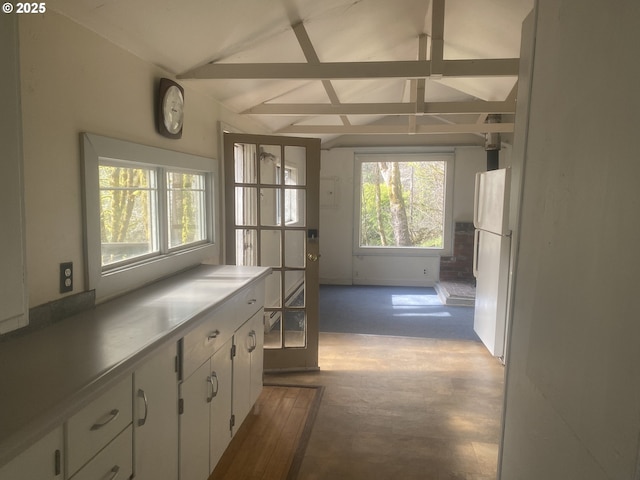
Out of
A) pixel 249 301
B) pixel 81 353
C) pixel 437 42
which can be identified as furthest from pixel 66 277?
pixel 437 42

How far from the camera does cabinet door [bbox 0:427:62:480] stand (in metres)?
0.90

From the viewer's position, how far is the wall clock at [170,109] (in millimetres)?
2297

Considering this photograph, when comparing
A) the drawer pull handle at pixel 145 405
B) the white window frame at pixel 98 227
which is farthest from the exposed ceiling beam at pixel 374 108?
the drawer pull handle at pixel 145 405

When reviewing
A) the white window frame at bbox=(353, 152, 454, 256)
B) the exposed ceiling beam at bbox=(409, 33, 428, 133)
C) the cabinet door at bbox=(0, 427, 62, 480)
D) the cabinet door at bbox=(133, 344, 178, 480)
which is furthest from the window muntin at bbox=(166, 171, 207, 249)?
the white window frame at bbox=(353, 152, 454, 256)

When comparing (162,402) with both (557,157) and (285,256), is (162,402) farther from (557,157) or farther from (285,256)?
(285,256)

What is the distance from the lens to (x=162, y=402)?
1.55 metres

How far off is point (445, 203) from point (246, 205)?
408 cm

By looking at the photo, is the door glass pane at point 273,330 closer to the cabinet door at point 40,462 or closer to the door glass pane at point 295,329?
the door glass pane at point 295,329

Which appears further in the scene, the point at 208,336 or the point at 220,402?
the point at 220,402

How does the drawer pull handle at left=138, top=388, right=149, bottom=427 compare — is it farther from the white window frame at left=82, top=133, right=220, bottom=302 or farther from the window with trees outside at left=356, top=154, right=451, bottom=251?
the window with trees outside at left=356, top=154, right=451, bottom=251

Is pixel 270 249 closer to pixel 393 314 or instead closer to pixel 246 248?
pixel 246 248

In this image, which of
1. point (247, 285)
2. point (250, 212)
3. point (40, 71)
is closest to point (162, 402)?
point (247, 285)

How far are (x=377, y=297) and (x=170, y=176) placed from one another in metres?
4.06

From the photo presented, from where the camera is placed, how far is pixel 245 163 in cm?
366
